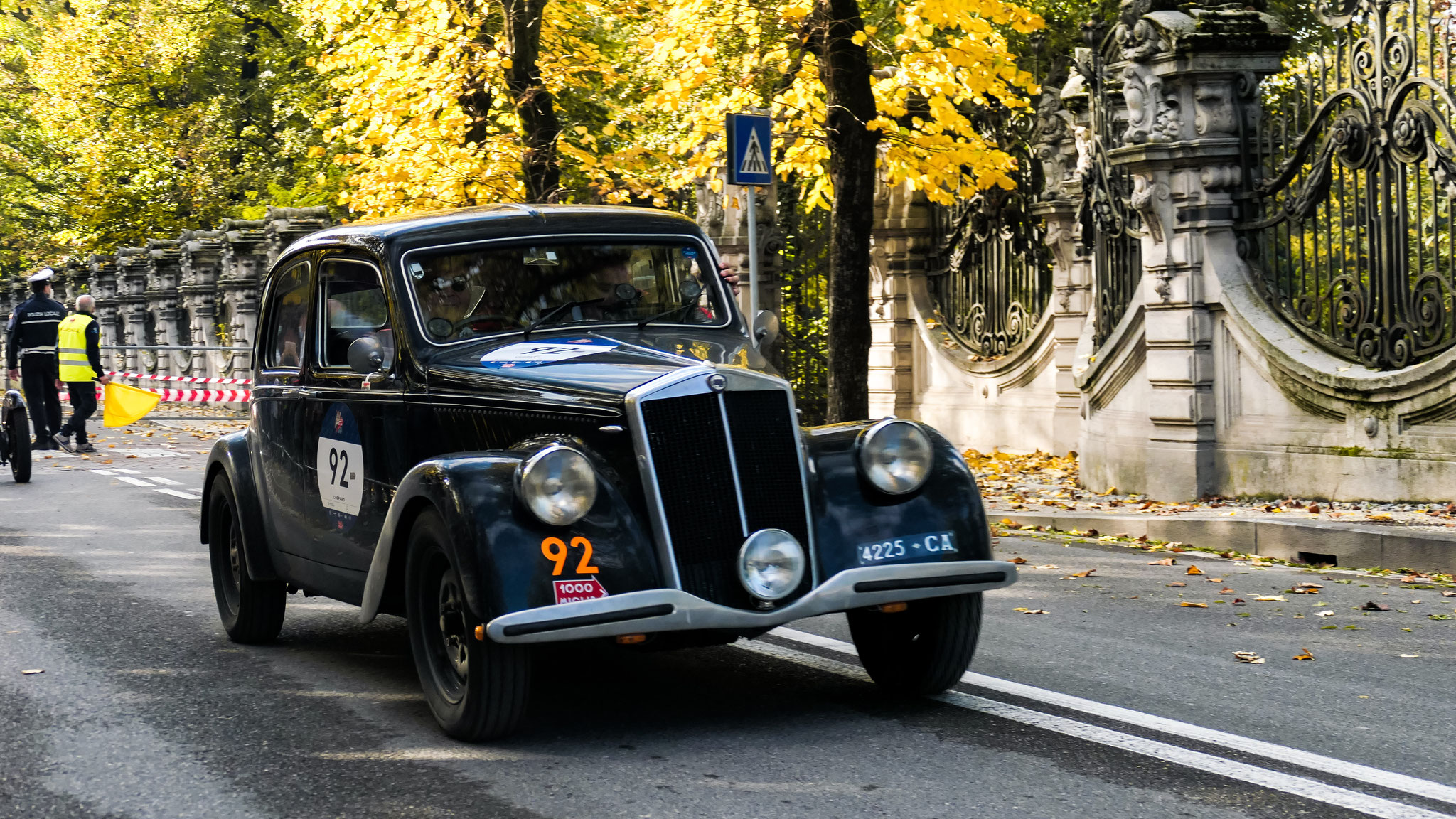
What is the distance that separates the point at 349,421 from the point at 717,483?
2.01m

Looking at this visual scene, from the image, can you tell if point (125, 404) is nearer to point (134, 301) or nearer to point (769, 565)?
point (769, 565)

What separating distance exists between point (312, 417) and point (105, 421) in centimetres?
1501

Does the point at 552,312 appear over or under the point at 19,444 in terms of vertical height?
over

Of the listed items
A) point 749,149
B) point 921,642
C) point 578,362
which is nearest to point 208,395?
point 749,149

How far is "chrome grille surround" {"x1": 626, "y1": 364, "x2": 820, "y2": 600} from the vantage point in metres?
5.73

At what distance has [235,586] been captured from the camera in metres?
8.40

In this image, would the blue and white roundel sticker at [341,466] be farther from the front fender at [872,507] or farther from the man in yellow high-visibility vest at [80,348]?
the man in yellow high-visibility vest at [80,348]

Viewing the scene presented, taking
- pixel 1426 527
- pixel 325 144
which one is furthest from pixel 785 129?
pixel 325 144

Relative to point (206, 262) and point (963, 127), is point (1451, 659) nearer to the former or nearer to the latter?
point (963, 127)

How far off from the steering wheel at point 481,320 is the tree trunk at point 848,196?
8990 millimetres

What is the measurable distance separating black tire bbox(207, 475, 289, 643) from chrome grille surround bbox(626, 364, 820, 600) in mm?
2957

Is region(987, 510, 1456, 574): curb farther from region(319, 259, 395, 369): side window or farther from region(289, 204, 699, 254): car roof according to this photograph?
region(319, 259, 395, 369): side window

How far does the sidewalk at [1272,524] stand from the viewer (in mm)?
9961

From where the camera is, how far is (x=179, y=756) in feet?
19.2
